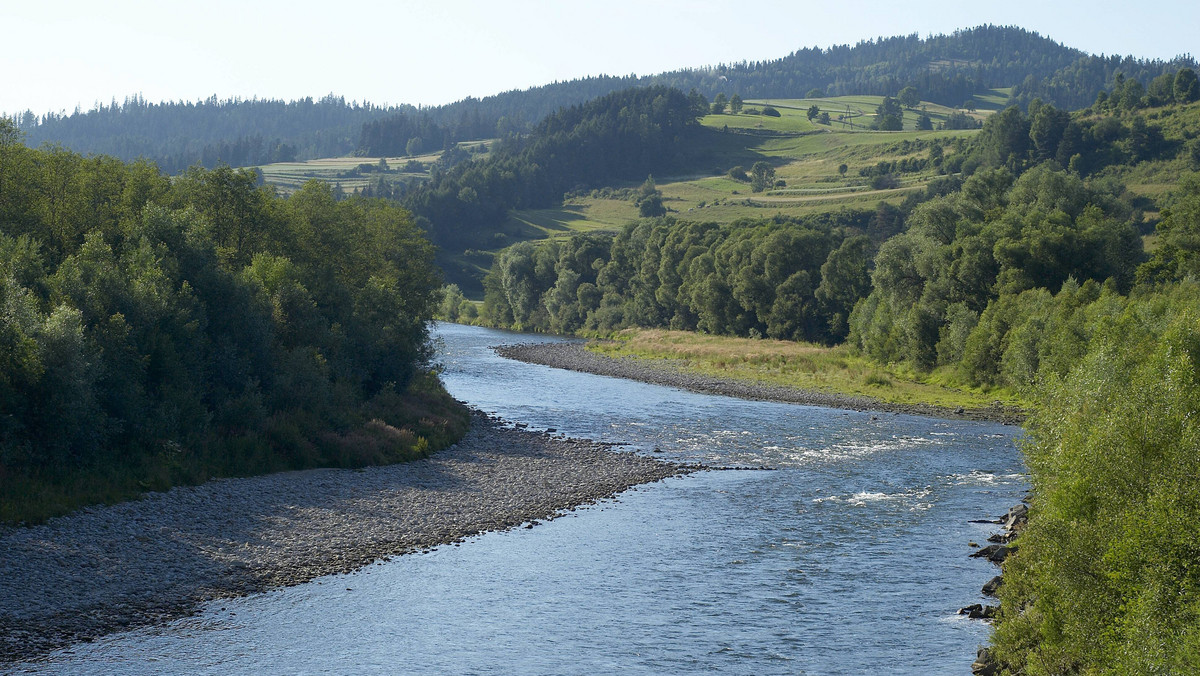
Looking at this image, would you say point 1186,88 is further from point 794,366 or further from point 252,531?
point 252,531

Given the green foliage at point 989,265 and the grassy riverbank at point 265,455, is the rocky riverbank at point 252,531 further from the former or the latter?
the green foliage at point 989,265

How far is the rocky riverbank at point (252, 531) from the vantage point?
24.3m

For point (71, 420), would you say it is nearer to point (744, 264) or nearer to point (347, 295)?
point (347, 295)

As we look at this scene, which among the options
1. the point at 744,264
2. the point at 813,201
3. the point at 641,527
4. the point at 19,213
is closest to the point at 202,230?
the point at 19,213

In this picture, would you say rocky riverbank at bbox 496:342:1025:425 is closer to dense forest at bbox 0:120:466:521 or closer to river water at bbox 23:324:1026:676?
river water at bbox 23:324:1026:676

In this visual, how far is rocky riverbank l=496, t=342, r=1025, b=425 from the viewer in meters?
64.5

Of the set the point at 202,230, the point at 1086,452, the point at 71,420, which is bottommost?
the point at 71,420

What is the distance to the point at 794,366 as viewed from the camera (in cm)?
9056

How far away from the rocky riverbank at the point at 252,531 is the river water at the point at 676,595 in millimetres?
1195

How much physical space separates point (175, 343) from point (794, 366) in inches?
2467

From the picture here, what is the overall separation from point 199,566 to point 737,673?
632 inches

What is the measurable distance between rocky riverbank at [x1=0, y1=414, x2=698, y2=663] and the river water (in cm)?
120

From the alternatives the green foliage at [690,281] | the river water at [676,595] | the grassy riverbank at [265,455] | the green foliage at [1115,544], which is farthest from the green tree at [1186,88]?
the green foliage at [1115,544]

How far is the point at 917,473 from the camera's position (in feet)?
148
